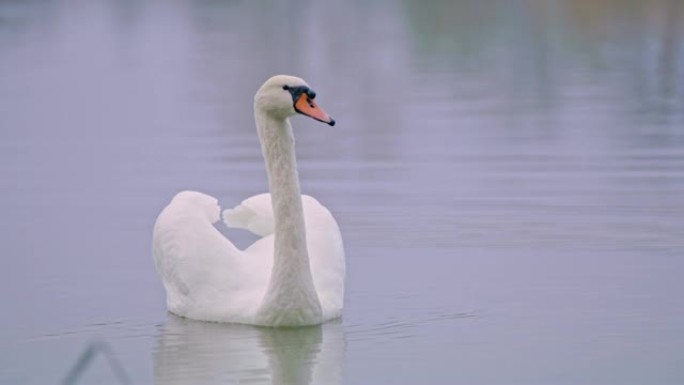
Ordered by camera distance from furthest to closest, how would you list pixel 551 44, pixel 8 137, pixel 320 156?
pixel 551 44, pixel 8 137, pixel 320 156

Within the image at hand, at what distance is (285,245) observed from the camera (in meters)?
9.34

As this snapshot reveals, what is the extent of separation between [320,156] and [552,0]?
32608 mm

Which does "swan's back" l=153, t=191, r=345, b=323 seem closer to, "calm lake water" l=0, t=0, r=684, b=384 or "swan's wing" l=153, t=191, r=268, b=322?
"swan's wing" l=153, t=191, r=268, b=322

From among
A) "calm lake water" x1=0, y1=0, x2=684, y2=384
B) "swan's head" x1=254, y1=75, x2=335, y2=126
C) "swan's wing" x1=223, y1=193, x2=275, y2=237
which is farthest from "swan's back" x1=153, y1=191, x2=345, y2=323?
"swan's head" x1=254, y1=75, x2=335, y2=126

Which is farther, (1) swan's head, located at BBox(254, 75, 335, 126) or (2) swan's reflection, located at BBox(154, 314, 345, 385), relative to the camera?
(1) swan's head, located at BBox(254, 75, 335, 126)

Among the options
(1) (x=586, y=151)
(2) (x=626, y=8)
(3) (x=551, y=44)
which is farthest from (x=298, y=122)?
(2) (x=626, y=8)

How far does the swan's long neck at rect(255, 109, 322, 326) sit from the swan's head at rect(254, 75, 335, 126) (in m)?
0.07

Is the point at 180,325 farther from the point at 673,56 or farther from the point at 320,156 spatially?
the point at 673,56

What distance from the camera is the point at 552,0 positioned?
47.6 meters

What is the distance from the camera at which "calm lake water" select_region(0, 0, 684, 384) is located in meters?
8.72

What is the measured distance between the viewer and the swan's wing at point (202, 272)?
9547 millimetres

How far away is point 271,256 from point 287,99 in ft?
2.86

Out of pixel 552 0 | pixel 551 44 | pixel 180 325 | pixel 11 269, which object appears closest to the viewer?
pixel 180 325

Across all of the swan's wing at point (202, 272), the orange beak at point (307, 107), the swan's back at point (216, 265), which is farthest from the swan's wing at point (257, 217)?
the orange beak at point (307, 107)
